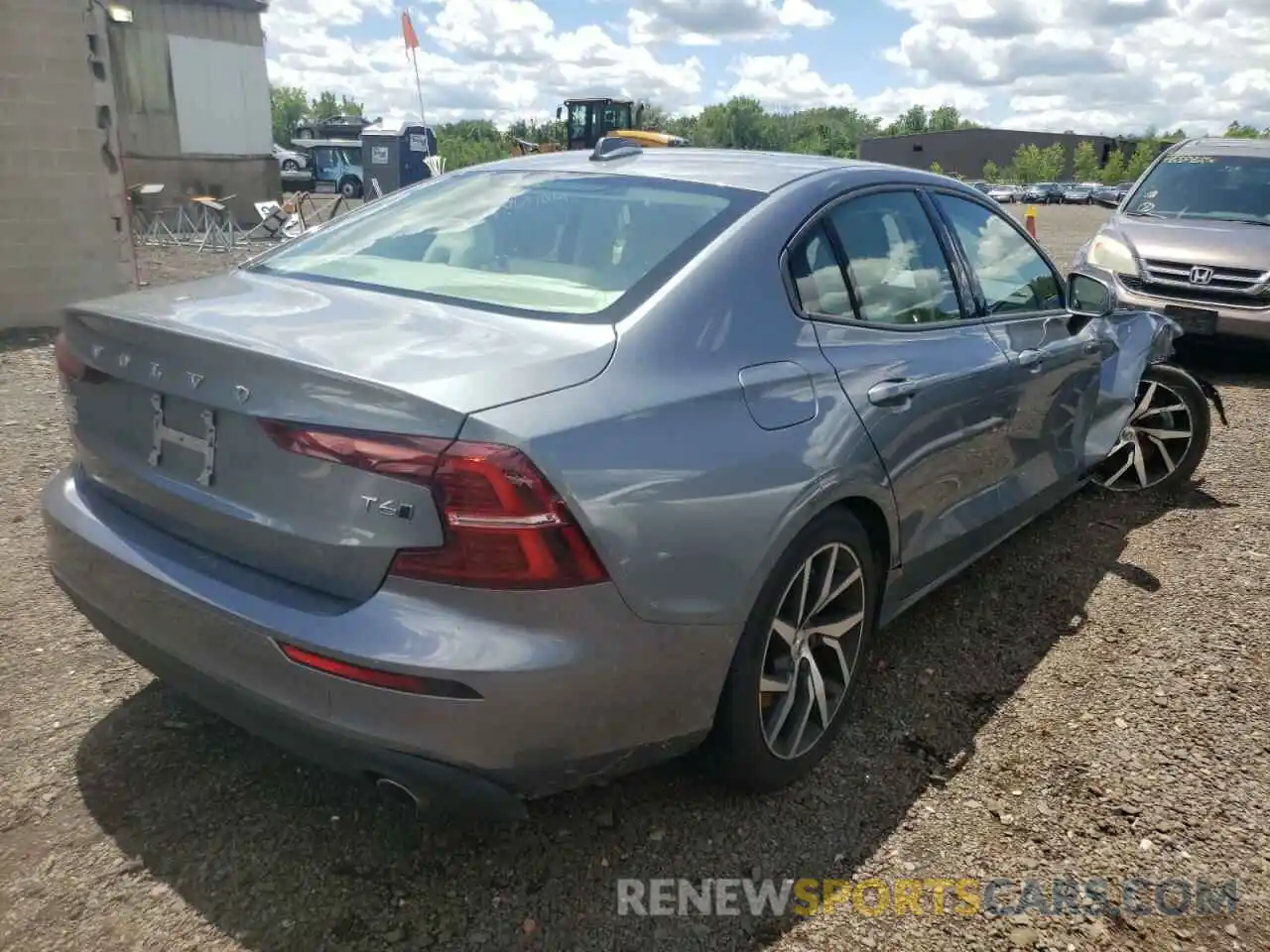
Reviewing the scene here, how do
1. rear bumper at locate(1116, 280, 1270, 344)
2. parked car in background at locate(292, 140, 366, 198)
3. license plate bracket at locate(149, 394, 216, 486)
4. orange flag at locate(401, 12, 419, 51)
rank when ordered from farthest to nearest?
parked car in background at locate(292, 140, 366, 198), orange flag at locate(401, 12, 419, 51), rear bumper at locate(1116, 280, 1270, 344), license plate bracket at locate(149, 394, 216, 486)

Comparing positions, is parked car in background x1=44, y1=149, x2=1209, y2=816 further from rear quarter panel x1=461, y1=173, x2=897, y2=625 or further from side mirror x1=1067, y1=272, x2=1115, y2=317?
side mirror x1=1067, y1=272, x2=1115, y2=317

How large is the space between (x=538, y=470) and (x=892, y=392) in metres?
1.32

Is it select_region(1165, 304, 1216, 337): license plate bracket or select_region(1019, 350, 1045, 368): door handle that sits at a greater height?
select_region(1019, 350, 1045, 368): door handle

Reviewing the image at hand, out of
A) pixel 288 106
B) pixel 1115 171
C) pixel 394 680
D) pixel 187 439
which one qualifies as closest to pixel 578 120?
pixel 187 439

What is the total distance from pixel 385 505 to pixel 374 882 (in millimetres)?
981

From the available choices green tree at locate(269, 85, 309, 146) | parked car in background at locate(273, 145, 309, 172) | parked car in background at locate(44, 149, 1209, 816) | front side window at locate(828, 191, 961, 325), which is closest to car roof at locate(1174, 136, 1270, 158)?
front side window at locate(828, 191, 961, 325)

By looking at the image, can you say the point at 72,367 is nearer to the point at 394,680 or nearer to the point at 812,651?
the point at 394,680

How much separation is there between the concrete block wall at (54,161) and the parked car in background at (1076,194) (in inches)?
2212

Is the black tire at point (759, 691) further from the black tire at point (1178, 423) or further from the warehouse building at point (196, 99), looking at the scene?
the warehouse building at point (196, 99)

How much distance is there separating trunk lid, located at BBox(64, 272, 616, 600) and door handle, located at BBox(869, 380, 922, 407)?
2.97 feet

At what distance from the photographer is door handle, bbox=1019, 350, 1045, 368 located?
3.65 m

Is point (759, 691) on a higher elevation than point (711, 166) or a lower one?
lower

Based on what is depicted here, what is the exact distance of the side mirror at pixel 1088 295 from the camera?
4.32m

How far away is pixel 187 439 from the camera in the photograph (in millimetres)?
2248
